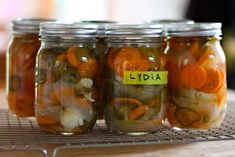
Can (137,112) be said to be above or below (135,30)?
below

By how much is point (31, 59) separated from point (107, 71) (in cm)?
16

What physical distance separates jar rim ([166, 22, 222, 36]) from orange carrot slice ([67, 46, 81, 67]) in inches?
5.7

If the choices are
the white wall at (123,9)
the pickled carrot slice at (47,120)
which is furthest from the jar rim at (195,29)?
the white wall at (123,9)

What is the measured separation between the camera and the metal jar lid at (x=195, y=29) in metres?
0.73

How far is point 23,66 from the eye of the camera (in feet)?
2.69

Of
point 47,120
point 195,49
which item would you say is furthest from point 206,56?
point 47,120

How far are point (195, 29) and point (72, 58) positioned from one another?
0.60 feet

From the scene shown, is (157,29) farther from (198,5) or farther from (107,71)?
(198,5)

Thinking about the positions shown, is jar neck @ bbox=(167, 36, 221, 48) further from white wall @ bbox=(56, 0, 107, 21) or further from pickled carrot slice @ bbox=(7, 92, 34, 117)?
white wall @ bbox=(56, 0, 107, 21)

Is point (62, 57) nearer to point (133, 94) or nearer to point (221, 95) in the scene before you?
point (133, 94)

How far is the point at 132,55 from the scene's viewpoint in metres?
0.70

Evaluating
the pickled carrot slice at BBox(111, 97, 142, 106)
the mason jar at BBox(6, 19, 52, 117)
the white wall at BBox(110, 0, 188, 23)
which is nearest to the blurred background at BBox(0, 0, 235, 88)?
the white wall at BBox(110, 0, 188, 23)

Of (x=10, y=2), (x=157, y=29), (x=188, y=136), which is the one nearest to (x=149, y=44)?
(x=157, y=29)

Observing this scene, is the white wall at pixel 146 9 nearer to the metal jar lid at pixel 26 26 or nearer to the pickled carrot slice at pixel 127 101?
the metal jar lid at pixel 26 26
